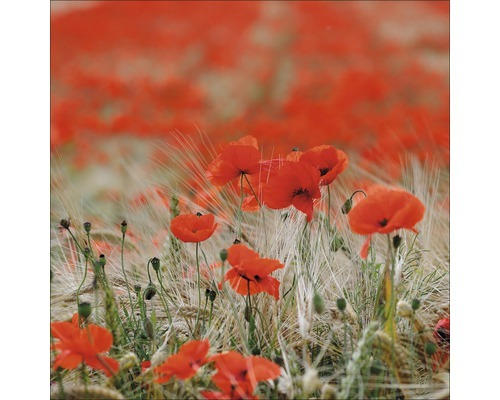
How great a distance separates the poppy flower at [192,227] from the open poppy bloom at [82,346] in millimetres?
122

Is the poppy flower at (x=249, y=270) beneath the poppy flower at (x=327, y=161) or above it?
beneath

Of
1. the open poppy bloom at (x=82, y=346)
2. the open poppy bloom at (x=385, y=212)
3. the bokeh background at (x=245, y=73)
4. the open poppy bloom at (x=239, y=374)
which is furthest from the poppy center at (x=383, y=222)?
the bokeh background at (x=245, y=73)

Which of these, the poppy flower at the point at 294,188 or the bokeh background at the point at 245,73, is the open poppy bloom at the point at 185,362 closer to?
the poppy flower at the point at 294,188

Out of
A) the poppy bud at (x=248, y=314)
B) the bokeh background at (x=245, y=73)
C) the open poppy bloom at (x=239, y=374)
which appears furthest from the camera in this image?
the bokeh background at (x=245, y=73)

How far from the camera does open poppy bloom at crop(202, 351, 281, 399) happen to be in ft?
2.01

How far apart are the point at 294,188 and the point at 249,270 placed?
0.11 metres

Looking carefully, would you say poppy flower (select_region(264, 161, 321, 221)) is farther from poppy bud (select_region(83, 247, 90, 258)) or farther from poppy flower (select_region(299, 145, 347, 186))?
poppy bud (select_region(83, 247, 90, 258))

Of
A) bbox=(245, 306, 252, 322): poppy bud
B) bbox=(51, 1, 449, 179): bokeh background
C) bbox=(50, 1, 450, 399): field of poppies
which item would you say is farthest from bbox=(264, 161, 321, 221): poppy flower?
bbox=(51, 1, 449, 179): bokeh background

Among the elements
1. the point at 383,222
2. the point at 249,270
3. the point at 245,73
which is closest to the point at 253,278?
the point at 249,270

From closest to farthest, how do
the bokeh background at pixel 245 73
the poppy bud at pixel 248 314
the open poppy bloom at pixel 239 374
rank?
the open poppy bloom at pixel 239 374
the poppy bud at pixel 248 314
the bokeh background at pixel 245 73

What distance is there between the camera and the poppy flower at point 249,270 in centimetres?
68

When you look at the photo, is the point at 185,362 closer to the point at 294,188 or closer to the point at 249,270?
the point at 249,270
